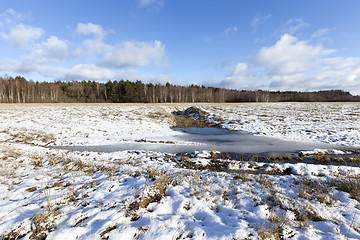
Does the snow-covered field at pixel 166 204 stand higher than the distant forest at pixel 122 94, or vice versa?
the distant forest at pixel 122 94

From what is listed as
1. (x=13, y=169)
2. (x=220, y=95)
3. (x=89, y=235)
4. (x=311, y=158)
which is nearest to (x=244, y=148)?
(x=311, y=158)

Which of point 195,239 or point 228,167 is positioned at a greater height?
point 195,239

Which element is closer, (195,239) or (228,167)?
(195,239)

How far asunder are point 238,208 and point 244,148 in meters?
7.52

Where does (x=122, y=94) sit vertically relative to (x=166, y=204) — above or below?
above

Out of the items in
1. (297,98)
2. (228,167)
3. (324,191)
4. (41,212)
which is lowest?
(228,167)

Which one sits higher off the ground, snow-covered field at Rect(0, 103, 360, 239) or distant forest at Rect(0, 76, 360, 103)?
distant forest at Rect(0, 76, 360, 103)

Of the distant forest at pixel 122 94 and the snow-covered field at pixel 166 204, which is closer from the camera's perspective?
the snow-covered field at pixel 166 204

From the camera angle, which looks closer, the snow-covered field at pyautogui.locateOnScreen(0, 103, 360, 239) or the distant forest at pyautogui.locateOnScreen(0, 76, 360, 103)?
the snow-covered field at pyautogui.locateOnScreen(0, 103, 360, 239)

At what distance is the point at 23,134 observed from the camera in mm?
12016

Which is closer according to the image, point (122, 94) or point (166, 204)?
point (166, 204)

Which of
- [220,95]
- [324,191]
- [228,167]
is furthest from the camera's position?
[220,95]

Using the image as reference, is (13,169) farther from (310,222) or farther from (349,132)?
(349,132)

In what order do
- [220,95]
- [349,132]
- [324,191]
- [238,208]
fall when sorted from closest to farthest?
[238,208] < [324,191] < [349,132] < [220,95]
